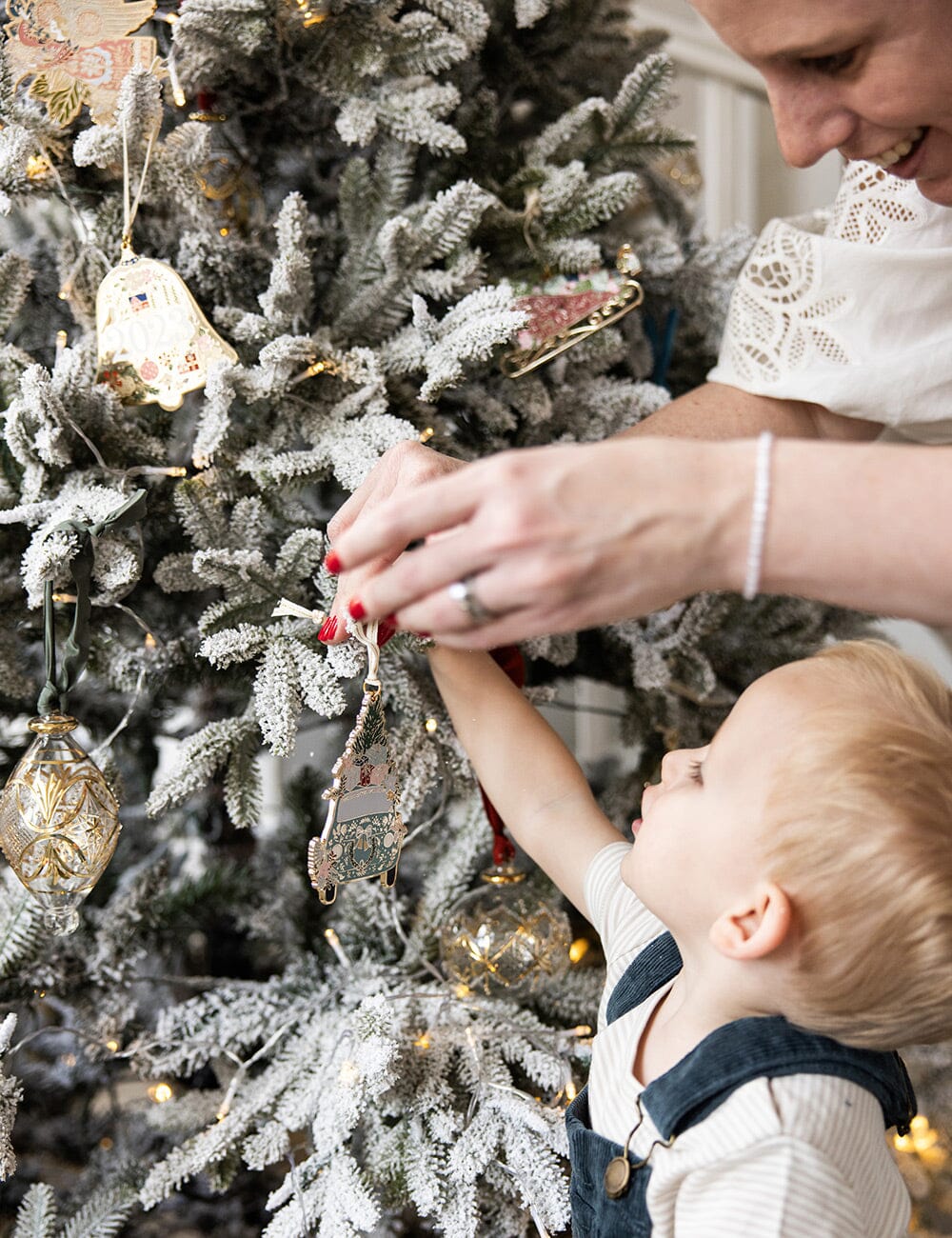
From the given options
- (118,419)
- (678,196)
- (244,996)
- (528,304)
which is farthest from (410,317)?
(244,996)

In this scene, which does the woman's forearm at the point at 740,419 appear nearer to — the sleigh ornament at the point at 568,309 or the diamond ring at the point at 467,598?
the sleigh ornament at the point at 568,309

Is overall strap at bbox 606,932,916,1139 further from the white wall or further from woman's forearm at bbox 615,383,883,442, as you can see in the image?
the white wall

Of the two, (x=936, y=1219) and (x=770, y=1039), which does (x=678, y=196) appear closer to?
(x=770, y=1039)

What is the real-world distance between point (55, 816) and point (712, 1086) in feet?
1.57

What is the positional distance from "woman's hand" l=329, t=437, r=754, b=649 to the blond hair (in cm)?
19

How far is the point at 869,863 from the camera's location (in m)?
0.68

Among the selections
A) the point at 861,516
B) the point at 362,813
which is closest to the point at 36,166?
the point at 362,813

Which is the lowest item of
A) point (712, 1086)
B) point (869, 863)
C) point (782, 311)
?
point (712, 1086)

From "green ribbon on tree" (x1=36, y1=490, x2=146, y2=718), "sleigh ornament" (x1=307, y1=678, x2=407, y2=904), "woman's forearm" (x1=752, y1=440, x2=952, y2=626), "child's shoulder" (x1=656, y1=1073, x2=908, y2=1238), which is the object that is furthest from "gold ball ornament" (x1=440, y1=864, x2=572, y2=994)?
"woman's forearm" (x1=752, y1=440, x2=952, y2=626)

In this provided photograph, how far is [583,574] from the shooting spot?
0.55 metres

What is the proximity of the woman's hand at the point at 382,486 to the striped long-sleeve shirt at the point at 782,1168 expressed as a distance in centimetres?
41

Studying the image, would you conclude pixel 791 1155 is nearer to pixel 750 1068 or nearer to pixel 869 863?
pixel 750 1068

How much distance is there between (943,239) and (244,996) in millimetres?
923

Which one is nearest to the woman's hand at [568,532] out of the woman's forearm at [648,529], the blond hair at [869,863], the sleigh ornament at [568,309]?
the woman's forearm at [648,529]
